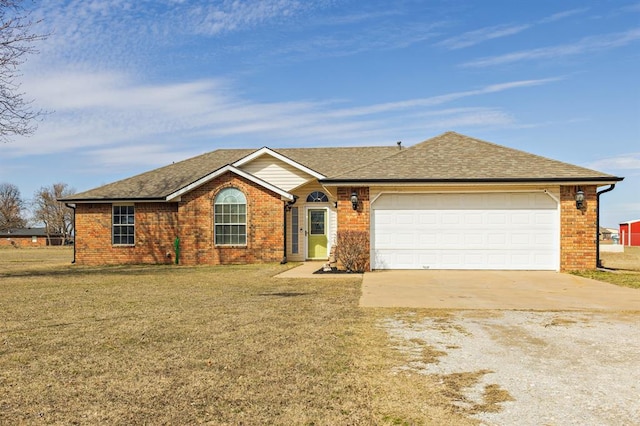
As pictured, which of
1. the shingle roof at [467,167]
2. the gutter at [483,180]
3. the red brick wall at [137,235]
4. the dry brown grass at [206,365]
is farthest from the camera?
the red brick wall at [137,235]

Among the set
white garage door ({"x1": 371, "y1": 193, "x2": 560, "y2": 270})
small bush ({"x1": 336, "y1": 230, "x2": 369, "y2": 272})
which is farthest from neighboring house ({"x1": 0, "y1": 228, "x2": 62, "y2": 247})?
white garage door ({"x1": 371, "y1": 193, "x2": 560, "y2": 270})

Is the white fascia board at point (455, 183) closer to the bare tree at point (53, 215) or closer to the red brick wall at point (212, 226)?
the red brick wall at point (212, 226)

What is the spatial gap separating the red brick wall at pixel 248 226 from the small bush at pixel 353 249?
4076 mm

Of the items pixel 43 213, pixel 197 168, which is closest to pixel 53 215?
pixel 43 213

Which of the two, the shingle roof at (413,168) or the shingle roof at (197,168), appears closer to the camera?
the shingle roof at (413,168)

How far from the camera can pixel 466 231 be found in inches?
629

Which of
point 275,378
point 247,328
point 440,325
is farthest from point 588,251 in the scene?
point 275,378

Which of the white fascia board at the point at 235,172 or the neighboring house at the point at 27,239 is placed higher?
the white fascia board at the point at 235,172

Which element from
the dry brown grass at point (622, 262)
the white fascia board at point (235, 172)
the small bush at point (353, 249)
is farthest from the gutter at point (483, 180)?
the dry brown grass at point (622, 262)

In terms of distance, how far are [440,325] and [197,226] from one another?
45.2 feet

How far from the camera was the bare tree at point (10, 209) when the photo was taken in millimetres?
79125

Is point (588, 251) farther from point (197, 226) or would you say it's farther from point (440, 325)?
point (197, 226)

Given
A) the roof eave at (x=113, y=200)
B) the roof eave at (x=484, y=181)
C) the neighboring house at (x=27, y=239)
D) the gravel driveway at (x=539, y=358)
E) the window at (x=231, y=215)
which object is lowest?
the neighboring house at (x=27, y=239)

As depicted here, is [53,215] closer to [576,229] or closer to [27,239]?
[27,239]
